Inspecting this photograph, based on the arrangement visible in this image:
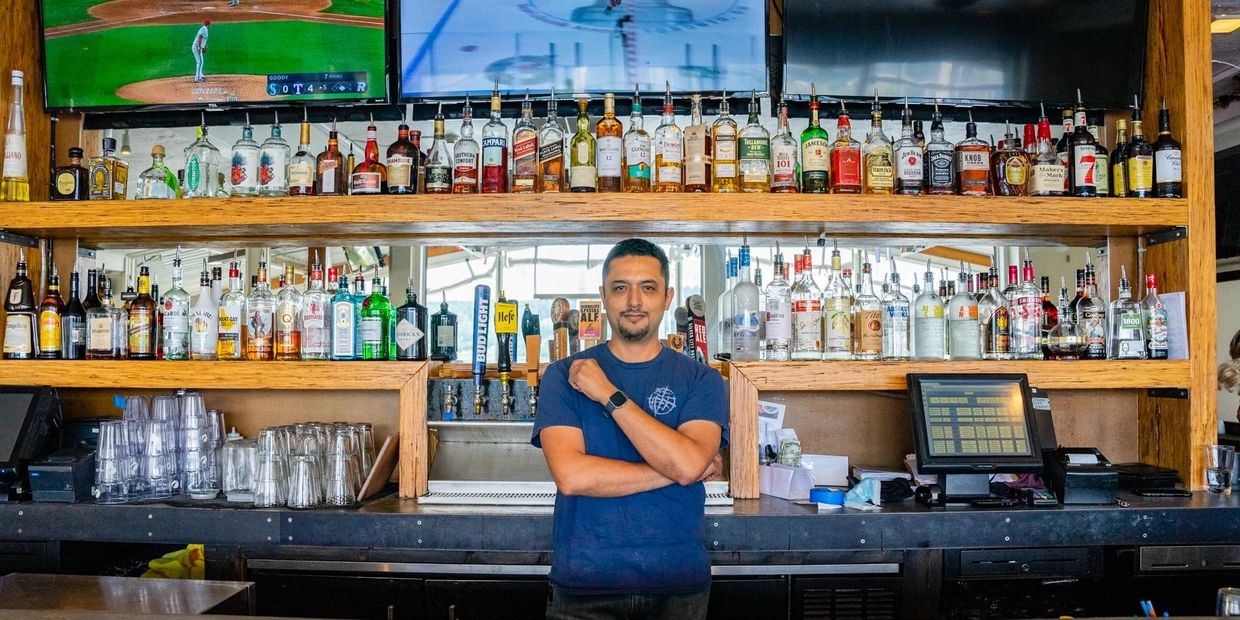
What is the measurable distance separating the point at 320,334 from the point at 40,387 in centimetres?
89

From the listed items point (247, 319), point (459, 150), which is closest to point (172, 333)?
point (247, 319)

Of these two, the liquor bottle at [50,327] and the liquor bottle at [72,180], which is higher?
the liquor bottle at [72,180]

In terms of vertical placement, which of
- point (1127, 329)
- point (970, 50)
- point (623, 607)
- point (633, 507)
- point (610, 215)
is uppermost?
point (970, 50)

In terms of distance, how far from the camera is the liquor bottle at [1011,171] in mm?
2734

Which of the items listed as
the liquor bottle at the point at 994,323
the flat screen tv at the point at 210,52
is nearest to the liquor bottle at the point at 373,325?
the flat screen tv at the point at 210,52

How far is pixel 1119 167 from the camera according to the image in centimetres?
276

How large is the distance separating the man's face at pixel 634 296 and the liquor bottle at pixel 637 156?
86 cm

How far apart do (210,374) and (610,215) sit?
4.46ft

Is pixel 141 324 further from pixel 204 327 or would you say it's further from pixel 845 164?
pixel 845 164

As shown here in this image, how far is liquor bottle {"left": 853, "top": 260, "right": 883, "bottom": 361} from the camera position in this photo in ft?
8.91

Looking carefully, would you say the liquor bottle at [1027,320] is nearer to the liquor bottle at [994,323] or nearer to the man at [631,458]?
the liquor bottle at [994,323]

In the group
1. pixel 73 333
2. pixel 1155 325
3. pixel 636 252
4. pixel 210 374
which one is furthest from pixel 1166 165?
pixel 73 333

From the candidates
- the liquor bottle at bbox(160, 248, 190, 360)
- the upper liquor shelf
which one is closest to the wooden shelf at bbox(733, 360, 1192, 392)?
the upper liquor shelf

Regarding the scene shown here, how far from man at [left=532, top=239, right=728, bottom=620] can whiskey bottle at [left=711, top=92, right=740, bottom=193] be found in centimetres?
84
